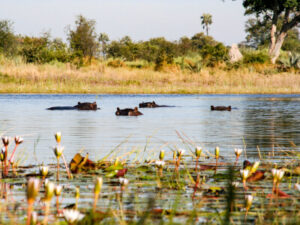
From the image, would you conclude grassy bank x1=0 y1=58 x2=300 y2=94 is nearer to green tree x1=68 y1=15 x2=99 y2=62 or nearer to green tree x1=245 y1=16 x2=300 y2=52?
green tree x1=68 y1=15 x2=99 y2=62

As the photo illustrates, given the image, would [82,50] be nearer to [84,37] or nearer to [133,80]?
[84,37]

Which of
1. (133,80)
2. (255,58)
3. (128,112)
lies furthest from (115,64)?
(128,112)

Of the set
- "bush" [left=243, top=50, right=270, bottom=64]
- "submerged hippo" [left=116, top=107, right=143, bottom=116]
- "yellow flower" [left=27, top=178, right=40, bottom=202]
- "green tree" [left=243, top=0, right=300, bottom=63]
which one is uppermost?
"green tree" [left=243, top=0, right=300, bottom=63]

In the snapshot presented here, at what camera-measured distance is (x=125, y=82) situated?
33.3 metres

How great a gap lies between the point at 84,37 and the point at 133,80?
14.0 m

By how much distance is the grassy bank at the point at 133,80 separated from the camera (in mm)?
31141

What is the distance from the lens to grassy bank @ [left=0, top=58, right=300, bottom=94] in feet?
102

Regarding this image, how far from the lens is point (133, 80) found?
33.5 meters

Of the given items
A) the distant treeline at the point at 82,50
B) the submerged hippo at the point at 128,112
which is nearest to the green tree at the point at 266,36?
the distant treeline at the point at 82,50

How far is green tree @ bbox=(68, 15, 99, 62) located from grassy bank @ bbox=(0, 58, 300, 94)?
30.8 ft

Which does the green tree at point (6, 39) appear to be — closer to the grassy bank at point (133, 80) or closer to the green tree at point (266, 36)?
the grassy bank at point (133, 80)

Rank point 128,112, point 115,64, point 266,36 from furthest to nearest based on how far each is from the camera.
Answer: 1. point 266,36
2. point 115,64
3. point 128,112

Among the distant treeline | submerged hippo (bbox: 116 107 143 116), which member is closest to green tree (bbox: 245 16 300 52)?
the distant treeline

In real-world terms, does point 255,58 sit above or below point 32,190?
above
